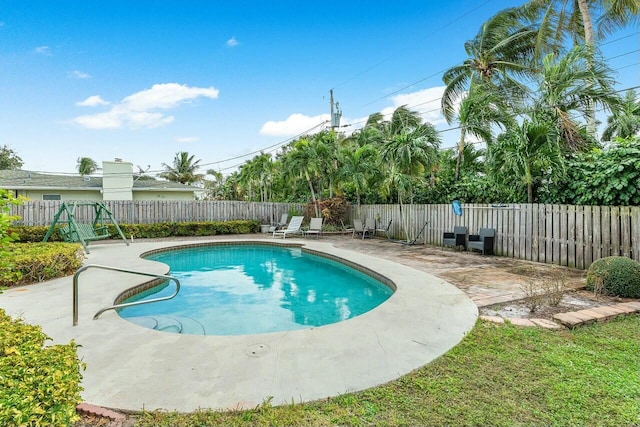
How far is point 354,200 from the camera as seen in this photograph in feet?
55.0

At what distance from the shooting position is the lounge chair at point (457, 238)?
32.4 feet

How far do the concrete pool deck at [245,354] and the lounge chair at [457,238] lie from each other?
5494mm

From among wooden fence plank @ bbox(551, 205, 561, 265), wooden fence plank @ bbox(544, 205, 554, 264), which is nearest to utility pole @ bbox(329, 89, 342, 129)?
wooden fence plank @ bbox(544, 205, 554, 264)

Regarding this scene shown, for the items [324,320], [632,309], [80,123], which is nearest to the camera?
[632,309]

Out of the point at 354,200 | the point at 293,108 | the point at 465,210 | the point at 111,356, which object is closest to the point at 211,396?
the point at 111,356

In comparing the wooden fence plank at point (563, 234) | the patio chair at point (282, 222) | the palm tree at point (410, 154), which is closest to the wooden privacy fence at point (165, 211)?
the patio chair at point (282, 222)

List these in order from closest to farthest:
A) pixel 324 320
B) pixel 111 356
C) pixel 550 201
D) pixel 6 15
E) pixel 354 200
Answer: pixel 111 356, pixel 324 320, pixel 6 15, pixel 550 201, pixel 354 200

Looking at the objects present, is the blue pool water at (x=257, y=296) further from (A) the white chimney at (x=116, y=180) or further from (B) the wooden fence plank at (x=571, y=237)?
(A) the white chimney at (x=116, y=180)

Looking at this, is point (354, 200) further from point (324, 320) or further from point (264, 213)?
point (324, 320)

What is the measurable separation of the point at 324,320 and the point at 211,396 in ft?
9.55

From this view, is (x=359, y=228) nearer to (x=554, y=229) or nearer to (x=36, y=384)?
(x=554, y=229)

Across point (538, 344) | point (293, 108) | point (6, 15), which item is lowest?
point (538, 344)

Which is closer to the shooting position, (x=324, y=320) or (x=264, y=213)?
(x=324, y=320)

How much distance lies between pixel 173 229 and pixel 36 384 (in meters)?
14.4
